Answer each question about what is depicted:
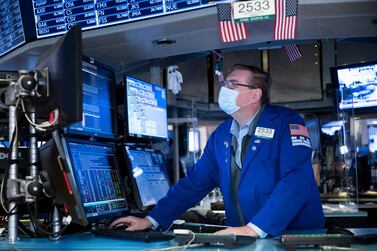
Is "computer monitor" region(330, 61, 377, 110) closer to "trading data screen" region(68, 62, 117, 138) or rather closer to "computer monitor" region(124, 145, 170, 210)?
"computer monitor" region(124, 145, 170, 210)

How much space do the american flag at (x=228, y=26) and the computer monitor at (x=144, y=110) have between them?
25.8 inches

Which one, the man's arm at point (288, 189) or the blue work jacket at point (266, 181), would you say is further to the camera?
the blue work jacket at point (266, 181)

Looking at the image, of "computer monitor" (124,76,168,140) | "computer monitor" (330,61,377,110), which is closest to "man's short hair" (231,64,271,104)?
"computer monitor" (124,76,168,140)

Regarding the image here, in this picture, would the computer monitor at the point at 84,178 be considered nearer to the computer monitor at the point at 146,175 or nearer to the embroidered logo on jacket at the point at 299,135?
the computer monitor at the point at 146,175

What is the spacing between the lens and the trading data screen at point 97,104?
2.27 metres

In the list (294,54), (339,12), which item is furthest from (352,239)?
(294,54)

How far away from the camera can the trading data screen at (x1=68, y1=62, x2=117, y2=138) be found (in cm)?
227

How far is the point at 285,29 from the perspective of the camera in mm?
3438

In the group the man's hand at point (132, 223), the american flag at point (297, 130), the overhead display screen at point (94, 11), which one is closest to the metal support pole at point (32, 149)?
the man's hand at point (132, 223)

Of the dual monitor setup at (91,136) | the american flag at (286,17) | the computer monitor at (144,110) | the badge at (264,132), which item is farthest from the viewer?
the american flag at (286,17)

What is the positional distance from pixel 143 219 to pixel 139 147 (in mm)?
519

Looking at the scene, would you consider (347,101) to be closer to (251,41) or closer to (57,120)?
(251,41)

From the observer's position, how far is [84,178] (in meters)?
2.05

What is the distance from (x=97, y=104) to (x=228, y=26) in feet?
4.86
